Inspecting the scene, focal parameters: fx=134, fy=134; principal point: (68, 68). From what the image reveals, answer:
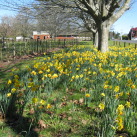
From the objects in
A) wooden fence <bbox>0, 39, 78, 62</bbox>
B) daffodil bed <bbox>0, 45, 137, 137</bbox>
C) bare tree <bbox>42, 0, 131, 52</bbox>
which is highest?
bare tree <bbox>42, 0, 131, 52</bbox>

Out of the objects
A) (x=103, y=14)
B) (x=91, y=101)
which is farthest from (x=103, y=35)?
(x=91, y=101)

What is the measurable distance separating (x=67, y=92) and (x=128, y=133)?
1550 millimetres

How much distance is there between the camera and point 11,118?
7.03 feet

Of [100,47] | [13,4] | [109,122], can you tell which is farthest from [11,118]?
[100,47]

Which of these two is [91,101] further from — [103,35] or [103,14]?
[103,14]

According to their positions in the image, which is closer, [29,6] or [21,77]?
[21,77]

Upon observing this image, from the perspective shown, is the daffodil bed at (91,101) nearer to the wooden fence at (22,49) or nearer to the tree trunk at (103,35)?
the tree trunk at (103,35)

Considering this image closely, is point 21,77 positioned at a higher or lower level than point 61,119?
higher

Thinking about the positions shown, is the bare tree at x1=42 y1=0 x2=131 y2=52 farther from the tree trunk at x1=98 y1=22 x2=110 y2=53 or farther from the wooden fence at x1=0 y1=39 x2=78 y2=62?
the wooden fence at x1=0 y1=39 x2=78 y2=62

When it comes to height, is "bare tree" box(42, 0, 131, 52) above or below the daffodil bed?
above

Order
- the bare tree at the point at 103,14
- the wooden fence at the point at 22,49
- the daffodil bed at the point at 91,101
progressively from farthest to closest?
1. the wooden fence at the point at 22,49
2. the bare tree at the point at 103,14
3. the daffodil bed at the point at 91,101

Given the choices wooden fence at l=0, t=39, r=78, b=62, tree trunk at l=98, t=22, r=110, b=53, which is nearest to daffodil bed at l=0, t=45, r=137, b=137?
tree trunk at l=98, t=22, r=110, b=53

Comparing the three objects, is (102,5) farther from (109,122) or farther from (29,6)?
(109,122)

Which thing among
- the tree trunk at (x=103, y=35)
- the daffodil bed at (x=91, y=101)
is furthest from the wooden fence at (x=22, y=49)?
the daffodil bed at (x=91, y=101)
